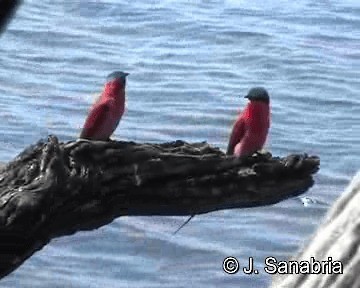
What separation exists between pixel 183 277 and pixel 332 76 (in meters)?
1.77

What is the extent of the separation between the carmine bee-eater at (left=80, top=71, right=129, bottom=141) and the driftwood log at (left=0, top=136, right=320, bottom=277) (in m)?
0.34

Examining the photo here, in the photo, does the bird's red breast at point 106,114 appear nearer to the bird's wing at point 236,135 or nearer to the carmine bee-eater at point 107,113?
the carmine bee-eater at point 107,113

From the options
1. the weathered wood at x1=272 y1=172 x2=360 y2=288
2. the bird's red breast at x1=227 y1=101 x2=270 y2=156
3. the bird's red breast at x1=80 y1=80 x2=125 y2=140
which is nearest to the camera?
the weathered wood at x1=272 y1=172 x2=360 y2=288

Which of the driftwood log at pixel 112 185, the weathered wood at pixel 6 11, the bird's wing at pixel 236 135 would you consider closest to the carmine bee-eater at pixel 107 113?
the bird's wing at pixel 236 135

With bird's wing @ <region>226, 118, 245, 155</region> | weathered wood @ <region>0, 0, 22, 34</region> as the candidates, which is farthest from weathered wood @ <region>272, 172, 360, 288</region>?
bird's wing @ <region>226, 118, 245, 155</region>

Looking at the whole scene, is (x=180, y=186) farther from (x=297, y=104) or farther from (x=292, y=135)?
(x=297, y=104)

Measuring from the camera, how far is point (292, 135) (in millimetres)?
3135

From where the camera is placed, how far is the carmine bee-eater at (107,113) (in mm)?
1891

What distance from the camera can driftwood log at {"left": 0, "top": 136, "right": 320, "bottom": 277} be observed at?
1.38 m

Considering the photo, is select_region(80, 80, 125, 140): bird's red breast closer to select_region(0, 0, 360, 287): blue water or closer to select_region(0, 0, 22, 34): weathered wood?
select_region(0, 0, 360, 287): blue water

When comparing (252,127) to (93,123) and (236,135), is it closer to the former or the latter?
(236,135)

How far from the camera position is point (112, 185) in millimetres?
1465

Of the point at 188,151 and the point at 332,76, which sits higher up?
the point at 188,151

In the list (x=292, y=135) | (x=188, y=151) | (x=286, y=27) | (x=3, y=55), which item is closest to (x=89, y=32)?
(x=3, y=55)
